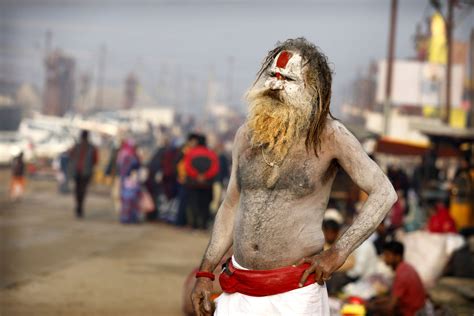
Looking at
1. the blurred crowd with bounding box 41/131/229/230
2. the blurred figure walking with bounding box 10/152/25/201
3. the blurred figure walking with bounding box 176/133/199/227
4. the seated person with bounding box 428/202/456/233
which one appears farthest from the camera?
the blurred figure walking with bounding box 10/152/25/201

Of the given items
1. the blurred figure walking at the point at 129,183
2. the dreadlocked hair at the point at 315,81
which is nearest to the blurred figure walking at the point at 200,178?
the blurred figure walking at the point at 129,183

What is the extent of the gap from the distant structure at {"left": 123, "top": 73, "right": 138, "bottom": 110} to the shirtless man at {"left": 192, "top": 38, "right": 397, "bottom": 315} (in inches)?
4126

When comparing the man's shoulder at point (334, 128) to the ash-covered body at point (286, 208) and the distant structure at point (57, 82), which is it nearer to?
the ash-covered body at point (286, 208)

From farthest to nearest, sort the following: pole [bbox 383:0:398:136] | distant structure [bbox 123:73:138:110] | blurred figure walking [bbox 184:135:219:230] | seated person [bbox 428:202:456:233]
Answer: distant structure [bbox 123:73:138:110] < pole [bbox 383:0:398:136] < blurred figure walking [bbox 184:135:219:230] < seated person [bbox 428:202:456:233]

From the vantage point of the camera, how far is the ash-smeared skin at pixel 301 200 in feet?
14.1

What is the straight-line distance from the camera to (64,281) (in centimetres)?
1139

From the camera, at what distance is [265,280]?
14.2 ft

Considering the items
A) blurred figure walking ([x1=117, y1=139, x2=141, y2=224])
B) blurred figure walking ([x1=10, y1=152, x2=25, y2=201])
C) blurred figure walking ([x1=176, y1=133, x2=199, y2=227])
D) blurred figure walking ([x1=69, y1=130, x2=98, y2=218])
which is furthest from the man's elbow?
blurred figure walking ([x1=10, y1=152, x2=25, y2=201])

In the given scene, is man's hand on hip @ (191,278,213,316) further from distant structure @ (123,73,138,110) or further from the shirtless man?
distant structure @ (123,73,138,110)

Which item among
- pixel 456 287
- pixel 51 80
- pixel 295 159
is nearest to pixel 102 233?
pixel 456 287

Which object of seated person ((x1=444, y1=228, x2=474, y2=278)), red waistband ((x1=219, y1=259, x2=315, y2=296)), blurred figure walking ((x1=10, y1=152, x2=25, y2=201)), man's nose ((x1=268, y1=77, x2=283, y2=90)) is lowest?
blurred figure walking ((x1=10, y1=152, x2=25, y2=201))

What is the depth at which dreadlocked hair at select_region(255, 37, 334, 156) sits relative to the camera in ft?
14.2

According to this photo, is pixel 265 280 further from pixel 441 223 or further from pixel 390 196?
pixel 441 223

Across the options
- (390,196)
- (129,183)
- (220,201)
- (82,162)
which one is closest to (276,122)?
(390,196)
